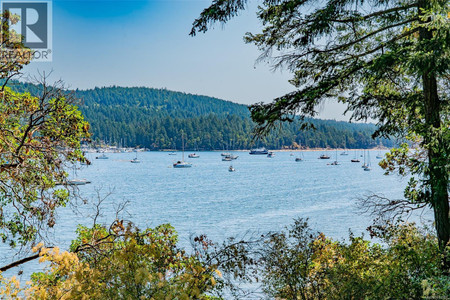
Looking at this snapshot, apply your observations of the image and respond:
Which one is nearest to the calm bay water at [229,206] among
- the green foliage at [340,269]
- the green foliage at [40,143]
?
the green foliage at [340,269]

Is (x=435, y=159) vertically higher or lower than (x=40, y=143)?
lower

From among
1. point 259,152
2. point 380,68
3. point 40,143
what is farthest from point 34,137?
point 259,152

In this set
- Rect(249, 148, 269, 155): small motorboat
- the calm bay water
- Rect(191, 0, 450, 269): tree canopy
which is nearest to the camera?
Rect(191, 0, 450, 269): tree canopy

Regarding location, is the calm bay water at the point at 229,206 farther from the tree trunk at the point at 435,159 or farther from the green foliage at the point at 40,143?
the tree trunk at the point at 435,159

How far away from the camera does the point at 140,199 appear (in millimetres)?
40438

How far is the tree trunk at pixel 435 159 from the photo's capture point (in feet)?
16.9

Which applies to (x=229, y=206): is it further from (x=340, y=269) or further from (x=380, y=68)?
(x=380, y=68)

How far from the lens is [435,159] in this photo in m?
5.09

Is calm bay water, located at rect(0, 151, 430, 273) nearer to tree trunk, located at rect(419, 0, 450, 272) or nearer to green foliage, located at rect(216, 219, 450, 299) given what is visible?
green foliage, located at rect(216, 219, 450, 299)

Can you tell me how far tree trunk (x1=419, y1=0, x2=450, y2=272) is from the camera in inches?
203

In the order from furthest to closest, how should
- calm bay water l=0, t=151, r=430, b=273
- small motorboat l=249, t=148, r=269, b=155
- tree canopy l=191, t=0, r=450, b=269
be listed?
1. small motorboat l=249, t=148, r=269, b=155
2. calm bay water l=0, t=151, r=430, b=273
3. tree canopy l=191, t=0, r=450, b=269

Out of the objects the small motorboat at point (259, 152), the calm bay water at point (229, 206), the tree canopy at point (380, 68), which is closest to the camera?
the tree canopy at point (380, 68)

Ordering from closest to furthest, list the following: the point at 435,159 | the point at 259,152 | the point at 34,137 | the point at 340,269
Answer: the point at 435,159 → the point at 34,137 → the point at 340,269 → the point at 259,152

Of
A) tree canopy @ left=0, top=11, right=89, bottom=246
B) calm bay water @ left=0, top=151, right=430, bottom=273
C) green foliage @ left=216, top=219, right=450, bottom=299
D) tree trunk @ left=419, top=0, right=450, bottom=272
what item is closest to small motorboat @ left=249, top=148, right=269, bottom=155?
calm bay water @ left=0, top=151, right=430, bottom=273
